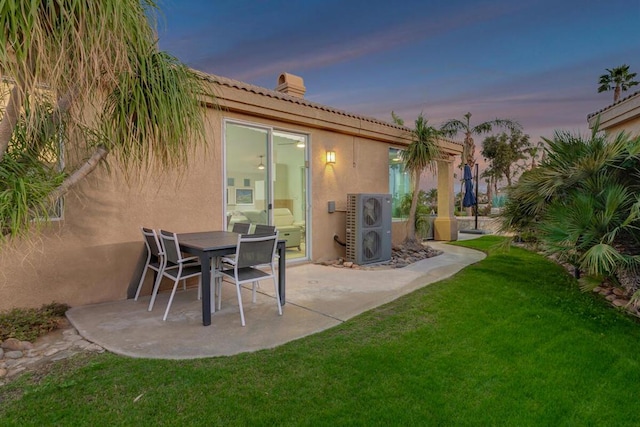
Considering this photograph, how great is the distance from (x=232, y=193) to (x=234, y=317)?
261 cm

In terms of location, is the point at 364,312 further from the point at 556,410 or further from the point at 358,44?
the point at 358,44

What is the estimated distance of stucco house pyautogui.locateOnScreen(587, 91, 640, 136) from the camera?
23.6 feet

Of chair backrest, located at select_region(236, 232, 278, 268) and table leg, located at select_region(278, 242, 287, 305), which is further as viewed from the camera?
table leg, located at select_region(278, 242, 287, 305)

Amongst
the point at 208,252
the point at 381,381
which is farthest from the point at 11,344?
the point at 381,381

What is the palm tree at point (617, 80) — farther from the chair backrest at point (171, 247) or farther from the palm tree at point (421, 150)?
the chair backrest at point (171, 247)

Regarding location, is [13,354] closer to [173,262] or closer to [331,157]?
[173,262]

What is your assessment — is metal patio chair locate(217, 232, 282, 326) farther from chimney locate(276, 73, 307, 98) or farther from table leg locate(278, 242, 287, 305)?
chimney locate(276, 73, 307, 98)

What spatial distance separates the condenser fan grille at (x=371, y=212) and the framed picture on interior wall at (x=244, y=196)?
237 centimetres

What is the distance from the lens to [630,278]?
4.27 metres

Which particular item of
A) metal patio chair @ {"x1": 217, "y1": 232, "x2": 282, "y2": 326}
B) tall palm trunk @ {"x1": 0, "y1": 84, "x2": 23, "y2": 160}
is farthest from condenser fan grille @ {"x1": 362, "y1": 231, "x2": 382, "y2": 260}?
tall palm trunk @ {"x1": 0, "y1": 84, "x2": 23, "y2": 160}

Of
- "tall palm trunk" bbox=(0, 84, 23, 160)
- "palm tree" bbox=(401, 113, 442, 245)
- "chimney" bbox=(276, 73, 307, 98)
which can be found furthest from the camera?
"palm tree" bbox=(401, 113, 442, 245)

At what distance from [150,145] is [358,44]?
28.0ft

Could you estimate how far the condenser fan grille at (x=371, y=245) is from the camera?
276 inches

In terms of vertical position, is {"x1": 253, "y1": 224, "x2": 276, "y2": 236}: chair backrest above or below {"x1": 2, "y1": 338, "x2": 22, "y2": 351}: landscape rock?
above
